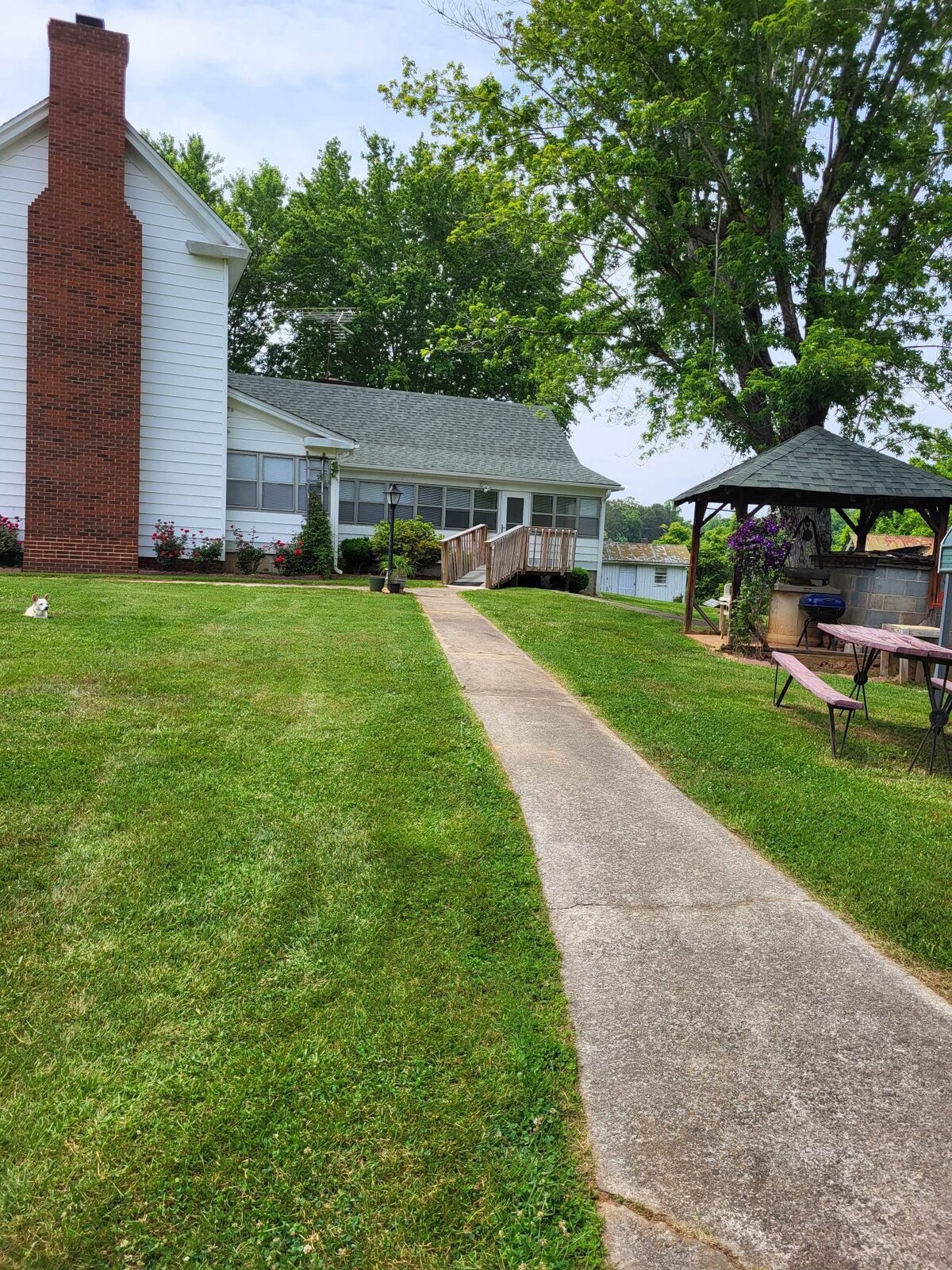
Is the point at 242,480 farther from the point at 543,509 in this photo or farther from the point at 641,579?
the point at 641,579

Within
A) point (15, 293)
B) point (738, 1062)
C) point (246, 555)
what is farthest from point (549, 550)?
point (738, 1062)

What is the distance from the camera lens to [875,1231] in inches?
76.7

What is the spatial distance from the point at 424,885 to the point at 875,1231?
204 cm

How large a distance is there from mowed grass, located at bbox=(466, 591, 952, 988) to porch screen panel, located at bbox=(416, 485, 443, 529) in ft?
44.9

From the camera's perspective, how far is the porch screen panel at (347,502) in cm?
2284

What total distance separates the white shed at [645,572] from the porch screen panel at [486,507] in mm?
24197

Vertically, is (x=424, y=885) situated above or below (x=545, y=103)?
below

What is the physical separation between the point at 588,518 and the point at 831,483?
13314mm

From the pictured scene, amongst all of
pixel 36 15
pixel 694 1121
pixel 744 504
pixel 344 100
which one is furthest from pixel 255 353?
Result: pixel 694 1121

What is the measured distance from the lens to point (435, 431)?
25.5m

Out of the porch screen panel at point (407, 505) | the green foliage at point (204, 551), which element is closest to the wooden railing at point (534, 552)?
the porch screen panel at point (407, 505)

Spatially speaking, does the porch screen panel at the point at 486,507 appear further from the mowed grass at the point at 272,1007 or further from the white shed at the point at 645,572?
the white shed at the point at 645,572

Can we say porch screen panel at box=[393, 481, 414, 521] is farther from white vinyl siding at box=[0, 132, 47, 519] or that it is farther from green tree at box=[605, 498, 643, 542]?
green tree at box=[605, 498, 643, 542]

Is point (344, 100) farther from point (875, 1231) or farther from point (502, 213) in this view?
point (875, 1231)
